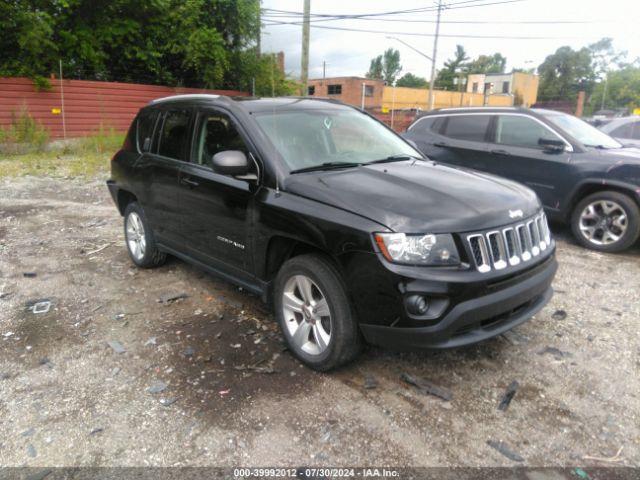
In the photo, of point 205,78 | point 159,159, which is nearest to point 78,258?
point 159,159

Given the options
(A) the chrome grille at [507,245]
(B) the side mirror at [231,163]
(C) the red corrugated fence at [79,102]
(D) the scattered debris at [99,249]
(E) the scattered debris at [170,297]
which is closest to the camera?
(A) the chrome grille at [507,245]

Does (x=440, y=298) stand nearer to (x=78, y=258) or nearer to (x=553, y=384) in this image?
(x=553, y=384)

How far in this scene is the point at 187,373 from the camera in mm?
3348

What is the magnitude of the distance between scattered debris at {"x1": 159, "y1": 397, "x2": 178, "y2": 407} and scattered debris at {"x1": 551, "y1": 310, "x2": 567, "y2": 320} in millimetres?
3151

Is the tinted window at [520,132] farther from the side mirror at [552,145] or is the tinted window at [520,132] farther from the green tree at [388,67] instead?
the green tree at [388,67]

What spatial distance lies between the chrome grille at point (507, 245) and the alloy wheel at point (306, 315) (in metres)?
0.99

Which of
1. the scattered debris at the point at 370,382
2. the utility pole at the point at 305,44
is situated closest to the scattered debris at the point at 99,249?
the scattered debris at the point at 370,382

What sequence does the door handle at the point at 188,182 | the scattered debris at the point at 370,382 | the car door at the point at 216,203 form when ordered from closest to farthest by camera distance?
the scattered debris at the point at 370,382 < the car door at the point at 216,203 < the door handle at the point at 188,182

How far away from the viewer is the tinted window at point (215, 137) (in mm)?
Result: 3785

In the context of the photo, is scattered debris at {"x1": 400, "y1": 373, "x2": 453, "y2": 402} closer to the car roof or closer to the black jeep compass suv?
the black jeep compass suv

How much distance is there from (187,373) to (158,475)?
960 millimetres

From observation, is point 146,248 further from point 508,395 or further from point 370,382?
point 508,395

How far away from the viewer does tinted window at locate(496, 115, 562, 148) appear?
6.51 meters

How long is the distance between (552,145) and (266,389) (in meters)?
5.12
